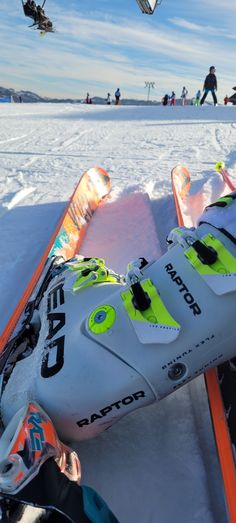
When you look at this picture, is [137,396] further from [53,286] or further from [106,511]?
[53,286]

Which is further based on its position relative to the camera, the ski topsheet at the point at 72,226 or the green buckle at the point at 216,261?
the ski topsheet at the point at 72,226

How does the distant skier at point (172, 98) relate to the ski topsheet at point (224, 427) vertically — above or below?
above

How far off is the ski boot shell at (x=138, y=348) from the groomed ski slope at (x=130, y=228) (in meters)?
0.12

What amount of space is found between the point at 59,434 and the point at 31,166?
314 centimetres

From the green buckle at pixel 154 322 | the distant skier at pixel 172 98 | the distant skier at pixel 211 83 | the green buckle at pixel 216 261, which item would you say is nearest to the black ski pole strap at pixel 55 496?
the green buckle at pixel 154 322

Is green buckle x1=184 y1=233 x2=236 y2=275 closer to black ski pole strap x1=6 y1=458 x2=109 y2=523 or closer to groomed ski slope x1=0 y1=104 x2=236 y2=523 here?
groomed ski slope x1=0 y1=104 x2=236 y2=523

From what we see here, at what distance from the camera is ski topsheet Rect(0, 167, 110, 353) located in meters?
1.62

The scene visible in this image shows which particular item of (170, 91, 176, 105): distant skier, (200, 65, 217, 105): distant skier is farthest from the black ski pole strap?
(170, 91, 176, 105): distant skier

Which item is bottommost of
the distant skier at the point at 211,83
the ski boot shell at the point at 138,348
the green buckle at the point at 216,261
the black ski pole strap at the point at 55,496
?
the black ski pole strap at the point at 55,496

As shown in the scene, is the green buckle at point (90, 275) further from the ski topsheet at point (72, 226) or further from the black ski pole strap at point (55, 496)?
the black ski pole strap at point (55, 496)

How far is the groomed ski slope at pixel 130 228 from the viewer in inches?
39.3

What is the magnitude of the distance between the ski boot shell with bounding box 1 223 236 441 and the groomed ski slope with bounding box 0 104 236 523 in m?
0.12

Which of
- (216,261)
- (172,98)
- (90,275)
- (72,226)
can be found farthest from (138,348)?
(172,98)

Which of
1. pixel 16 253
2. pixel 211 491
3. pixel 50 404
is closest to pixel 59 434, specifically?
pixel 50 404
